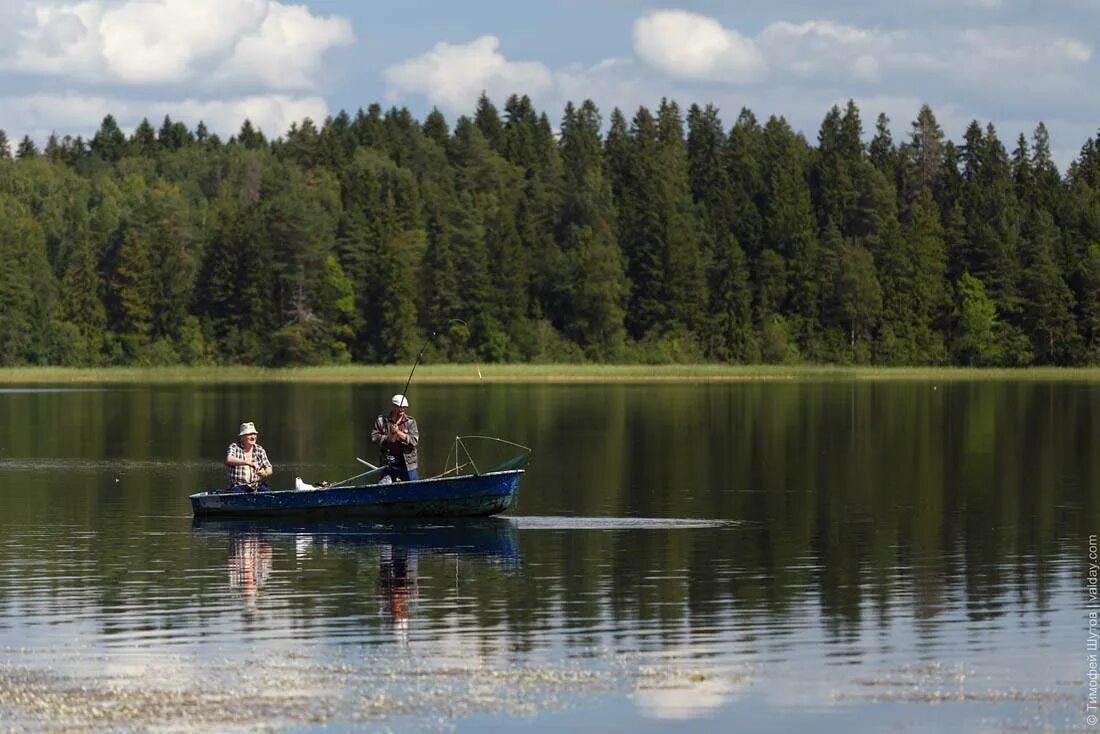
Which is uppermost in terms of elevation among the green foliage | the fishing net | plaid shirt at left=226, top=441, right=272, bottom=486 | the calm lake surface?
the green foliage

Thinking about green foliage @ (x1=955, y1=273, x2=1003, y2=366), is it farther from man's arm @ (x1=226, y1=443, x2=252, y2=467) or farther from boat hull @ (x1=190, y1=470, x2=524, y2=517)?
man's arm @ (x1=226, y1=443, x2=252, y2=467)

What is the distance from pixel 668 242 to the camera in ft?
522

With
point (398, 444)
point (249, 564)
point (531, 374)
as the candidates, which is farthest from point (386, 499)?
point (531, 374)

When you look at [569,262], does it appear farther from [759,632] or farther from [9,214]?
[759,632]

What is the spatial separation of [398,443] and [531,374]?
97046mm

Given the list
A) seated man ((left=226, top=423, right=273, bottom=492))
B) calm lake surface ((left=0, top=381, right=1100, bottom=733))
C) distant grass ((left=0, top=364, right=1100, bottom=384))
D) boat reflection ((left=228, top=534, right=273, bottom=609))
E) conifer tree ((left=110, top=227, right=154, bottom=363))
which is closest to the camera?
calm lake surface ((left=0, top=381, right=1100, bottom=733))

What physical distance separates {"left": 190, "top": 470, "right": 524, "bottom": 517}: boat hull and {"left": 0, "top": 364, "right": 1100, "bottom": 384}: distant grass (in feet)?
291

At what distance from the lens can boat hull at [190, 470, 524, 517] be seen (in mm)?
33281

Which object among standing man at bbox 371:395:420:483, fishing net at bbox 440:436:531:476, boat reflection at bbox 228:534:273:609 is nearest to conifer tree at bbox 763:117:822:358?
fishing net at bbox 440:436:531:476

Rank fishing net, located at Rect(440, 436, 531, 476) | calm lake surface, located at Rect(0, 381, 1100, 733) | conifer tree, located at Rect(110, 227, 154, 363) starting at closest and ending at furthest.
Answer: calm lake surface, located at Rect(0, 381, 1100, 733), fishing net, located at Rect(440, 436, 531, 476), conifer tree, located at Rect(110, 227, 154, 363)

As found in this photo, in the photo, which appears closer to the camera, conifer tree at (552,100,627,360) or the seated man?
the seated man

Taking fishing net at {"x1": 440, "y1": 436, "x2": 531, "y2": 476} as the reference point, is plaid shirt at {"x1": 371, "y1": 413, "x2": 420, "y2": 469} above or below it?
above

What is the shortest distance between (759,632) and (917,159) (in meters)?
181

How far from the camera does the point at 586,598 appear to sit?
941 inches
